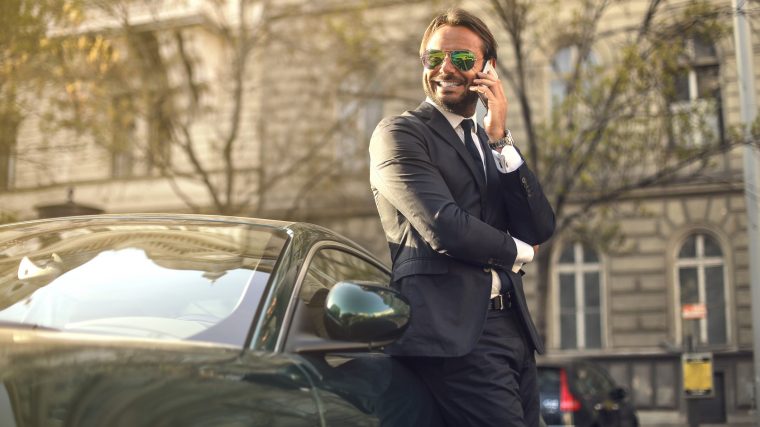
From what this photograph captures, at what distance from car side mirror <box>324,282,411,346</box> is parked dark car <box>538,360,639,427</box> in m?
7.10

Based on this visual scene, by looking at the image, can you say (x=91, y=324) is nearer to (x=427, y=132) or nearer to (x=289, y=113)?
(x=427, y=132)

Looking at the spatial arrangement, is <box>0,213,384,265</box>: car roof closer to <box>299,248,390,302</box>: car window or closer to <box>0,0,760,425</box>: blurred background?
<box>299,248,390,302</box>: car window

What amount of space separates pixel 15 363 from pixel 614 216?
56.2ft

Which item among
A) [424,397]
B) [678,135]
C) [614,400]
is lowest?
[614,400]

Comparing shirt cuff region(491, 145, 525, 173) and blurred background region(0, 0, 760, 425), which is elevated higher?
blurred background region(0, 0, 760, 425)

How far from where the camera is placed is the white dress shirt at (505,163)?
301 centimetres

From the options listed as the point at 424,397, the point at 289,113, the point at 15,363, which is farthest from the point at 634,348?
the point at 15,363

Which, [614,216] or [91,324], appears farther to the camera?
[614,216]

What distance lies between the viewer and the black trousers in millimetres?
2842

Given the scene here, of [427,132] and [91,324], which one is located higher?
[427,132]

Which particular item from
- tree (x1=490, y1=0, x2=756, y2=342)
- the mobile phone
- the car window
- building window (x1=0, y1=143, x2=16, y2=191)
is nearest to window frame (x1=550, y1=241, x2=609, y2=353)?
tree (x1=490, y1=0, x2=756, y2=342)

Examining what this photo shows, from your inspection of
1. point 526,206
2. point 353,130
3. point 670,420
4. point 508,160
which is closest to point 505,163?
point 508,160

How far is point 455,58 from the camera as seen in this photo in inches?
125

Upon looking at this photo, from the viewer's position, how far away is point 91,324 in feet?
7.79
